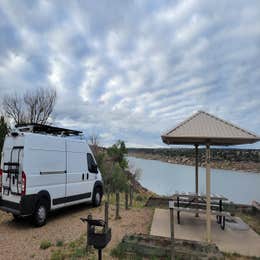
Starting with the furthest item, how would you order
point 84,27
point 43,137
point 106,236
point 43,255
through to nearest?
point 84,27, point 43,137, point 43,255, point 106,236

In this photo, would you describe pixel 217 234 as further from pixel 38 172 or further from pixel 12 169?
pixel 12 169

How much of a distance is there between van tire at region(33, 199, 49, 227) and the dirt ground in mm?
133

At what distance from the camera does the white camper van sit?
199 inches

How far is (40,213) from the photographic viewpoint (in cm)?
534

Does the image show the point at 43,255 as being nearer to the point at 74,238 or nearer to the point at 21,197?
the point at 74,238

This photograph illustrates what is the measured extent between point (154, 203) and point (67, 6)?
6.72 m

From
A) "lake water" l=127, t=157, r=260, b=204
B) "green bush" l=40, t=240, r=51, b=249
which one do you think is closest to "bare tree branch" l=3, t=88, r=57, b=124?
"lake water" l=127, t=157, r=260, b=204

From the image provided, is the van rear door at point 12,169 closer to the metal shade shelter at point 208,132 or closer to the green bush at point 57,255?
the green bush at point 57,255

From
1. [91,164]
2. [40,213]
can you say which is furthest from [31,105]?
[40,213]

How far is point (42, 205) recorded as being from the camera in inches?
212

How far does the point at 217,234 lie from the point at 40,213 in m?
4.13

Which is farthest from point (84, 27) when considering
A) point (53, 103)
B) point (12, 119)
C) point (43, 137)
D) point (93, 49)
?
point (12, 119)

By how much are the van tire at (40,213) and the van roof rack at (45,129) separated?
1828mm

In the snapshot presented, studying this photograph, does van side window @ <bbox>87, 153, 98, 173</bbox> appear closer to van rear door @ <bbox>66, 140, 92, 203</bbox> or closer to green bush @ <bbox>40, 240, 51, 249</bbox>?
van rear door @ <bbox>66, 140, 92, 203</bbox>
